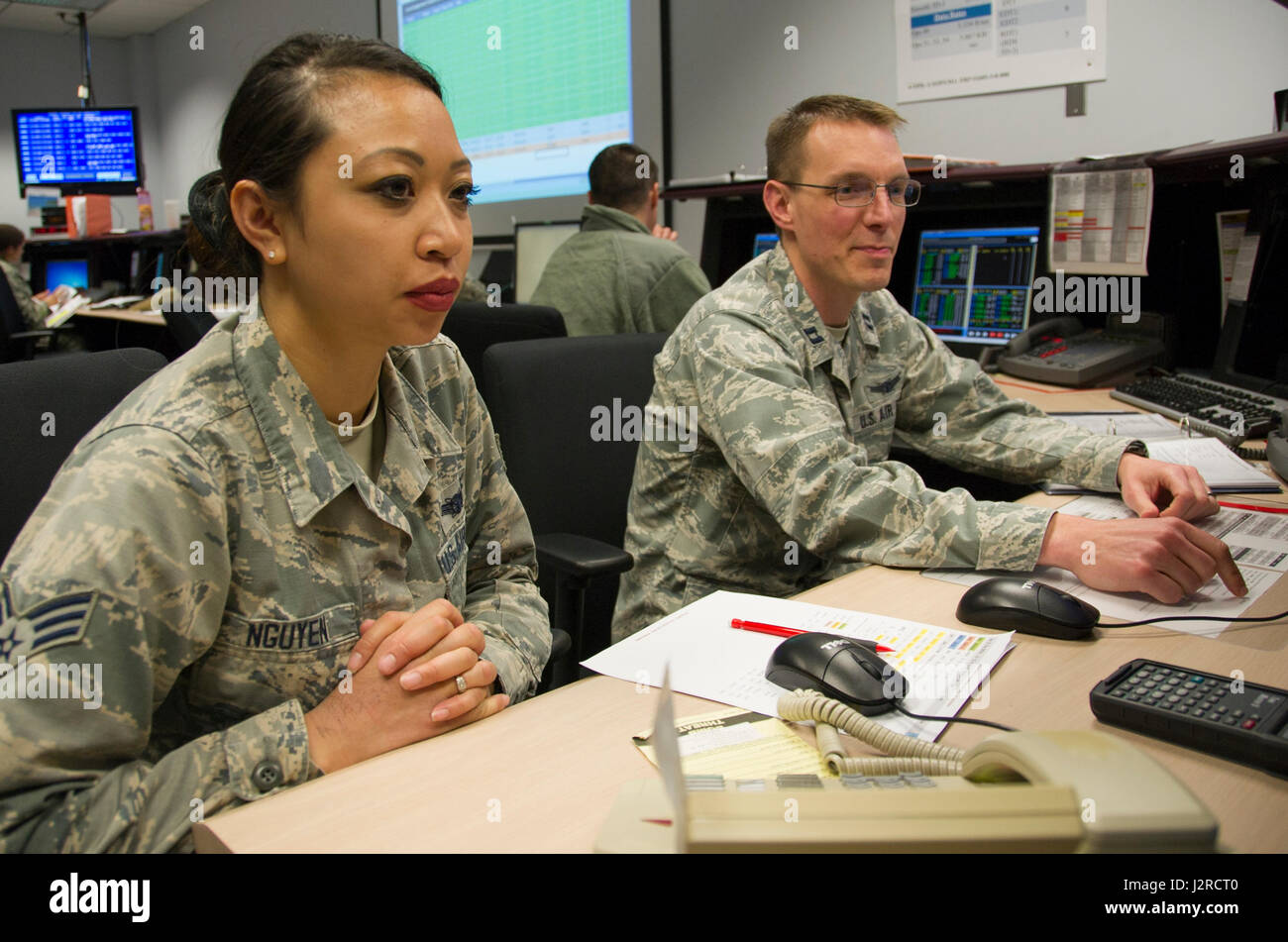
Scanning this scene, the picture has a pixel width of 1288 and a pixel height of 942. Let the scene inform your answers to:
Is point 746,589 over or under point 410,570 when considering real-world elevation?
under

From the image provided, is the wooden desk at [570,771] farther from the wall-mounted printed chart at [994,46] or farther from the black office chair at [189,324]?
the black office chair at [189,324]

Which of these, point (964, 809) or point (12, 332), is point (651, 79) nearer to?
point (12, 332)

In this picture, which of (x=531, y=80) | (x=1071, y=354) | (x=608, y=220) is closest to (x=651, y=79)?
(x=531, y=80)

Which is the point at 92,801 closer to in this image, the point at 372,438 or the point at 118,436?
the point at 118,436

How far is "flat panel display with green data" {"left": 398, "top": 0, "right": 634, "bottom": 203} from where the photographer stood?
4.14 m

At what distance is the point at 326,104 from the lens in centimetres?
91

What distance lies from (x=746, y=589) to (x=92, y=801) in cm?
101

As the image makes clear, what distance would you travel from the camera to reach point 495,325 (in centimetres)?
233

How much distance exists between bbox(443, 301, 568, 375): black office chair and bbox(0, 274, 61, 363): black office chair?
3087 millimetres

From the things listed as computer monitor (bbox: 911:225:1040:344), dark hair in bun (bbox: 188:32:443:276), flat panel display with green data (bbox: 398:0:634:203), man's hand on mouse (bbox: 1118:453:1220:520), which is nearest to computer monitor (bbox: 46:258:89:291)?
flat panel display with green data (bbox: 398:0:634:203)

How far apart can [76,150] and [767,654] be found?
7.62 metres

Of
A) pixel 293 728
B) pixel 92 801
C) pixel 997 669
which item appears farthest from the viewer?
pixel 997 669

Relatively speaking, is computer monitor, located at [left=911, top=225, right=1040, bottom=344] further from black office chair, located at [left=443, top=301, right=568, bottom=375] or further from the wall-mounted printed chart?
black office chair, located at [left=443, top=301, right=568, bottom=375]
